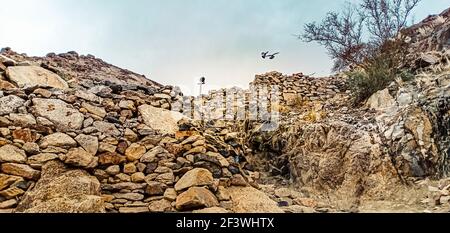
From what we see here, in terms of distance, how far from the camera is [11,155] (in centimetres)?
208

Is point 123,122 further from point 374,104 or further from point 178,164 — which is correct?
point 374,104

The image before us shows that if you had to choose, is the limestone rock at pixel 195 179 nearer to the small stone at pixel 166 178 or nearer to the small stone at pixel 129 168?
the small stone at pixel 166 178

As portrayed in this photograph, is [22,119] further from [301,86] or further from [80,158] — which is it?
[301,86]

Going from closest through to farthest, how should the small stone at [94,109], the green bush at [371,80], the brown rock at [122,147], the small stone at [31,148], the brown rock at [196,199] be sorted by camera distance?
the brown rock at [196,199], the small stone at [31,148], the brown rock at [122,147], the small stone at [94,109], the green bush at [371,80]

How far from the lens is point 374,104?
12.0ft

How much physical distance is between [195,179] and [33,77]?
65.9 inches

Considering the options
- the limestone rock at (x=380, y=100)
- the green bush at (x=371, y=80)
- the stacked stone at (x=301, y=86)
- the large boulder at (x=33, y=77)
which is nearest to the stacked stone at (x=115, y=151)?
the large boulder at (x=33, y=77)

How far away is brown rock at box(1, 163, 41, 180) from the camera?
80.0 inches

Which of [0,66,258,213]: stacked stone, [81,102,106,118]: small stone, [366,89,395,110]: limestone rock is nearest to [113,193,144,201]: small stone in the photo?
[0,66,258,213]: stacked stone

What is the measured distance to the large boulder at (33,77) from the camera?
8.97ft

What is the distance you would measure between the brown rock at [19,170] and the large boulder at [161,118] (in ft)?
2.75

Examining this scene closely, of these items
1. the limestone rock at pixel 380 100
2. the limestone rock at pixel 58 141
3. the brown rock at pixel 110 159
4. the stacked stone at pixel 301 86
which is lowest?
the brown rock at pixel 110 159

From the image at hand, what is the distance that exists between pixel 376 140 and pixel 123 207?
1968 mm
